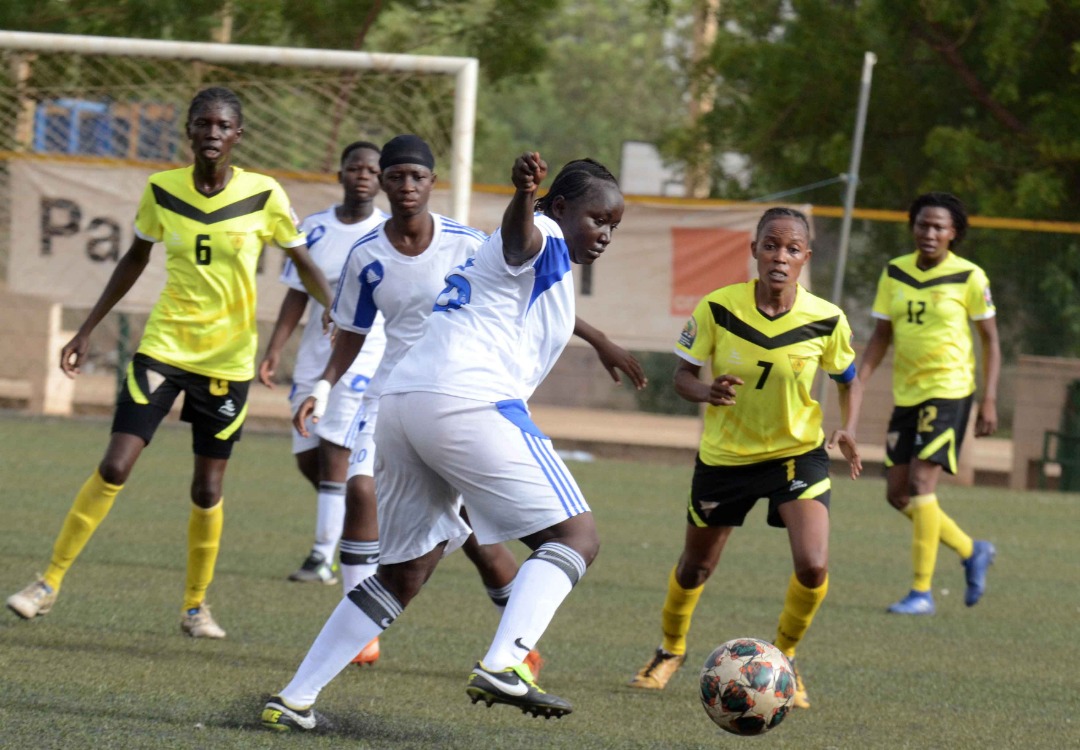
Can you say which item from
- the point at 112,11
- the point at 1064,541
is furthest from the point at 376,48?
the point at 1064,541

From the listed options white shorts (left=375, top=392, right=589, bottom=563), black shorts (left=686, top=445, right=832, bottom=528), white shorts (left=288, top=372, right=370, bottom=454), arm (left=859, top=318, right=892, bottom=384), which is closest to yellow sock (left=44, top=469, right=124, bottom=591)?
white shorts (left=288, top=372, right=370, bottom=454)

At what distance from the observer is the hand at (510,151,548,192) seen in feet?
13.8

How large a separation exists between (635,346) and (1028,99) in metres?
7.64

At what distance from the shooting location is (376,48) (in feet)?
76.8

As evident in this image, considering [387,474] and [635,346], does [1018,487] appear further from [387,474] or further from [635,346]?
[387,474]

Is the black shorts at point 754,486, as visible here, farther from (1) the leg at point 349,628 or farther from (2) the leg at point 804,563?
(1) the leg at point 349,628

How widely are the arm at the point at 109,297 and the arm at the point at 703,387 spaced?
2.25 m

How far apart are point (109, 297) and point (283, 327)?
3.45 ft

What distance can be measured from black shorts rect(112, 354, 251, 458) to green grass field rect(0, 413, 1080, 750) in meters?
0.84

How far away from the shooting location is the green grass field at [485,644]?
5.14 m

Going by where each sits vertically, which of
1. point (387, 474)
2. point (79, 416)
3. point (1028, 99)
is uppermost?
point (1028, 99)

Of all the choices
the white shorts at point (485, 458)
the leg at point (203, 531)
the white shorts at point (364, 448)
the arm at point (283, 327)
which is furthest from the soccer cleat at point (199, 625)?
the white shorts at point (485, 458)

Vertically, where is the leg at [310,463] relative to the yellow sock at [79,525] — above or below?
below

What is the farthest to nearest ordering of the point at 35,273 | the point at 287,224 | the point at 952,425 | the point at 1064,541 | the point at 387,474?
1. the point at 35,273
2. the point at 1064,541
3. the point at 952,425
4. the point at 287,224
5. the point at 387,474
